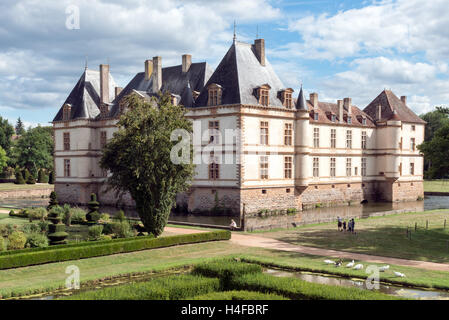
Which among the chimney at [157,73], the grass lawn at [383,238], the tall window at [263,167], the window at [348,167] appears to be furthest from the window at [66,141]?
the window at [348,167]

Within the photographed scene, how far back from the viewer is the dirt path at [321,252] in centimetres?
2191

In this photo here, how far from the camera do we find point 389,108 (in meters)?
58.8

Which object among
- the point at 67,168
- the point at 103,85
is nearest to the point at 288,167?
the point at 103,85

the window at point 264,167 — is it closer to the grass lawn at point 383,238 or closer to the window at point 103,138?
the grass lawn at point 383,238

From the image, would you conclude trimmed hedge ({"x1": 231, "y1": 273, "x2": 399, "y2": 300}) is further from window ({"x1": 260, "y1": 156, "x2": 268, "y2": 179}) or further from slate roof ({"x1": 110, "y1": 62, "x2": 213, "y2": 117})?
slate roof ({"x1": 110, "y1": 62, "x2": 213, "y2": 117})

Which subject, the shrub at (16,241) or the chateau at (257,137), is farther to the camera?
the chateau at (257,137)

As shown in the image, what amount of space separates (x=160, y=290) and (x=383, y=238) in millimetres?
18814

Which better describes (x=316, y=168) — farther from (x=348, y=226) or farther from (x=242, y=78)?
(x=348, y=226)

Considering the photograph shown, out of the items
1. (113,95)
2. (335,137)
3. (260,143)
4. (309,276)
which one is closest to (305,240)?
(309,276)

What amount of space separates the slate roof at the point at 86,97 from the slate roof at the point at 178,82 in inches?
98.4

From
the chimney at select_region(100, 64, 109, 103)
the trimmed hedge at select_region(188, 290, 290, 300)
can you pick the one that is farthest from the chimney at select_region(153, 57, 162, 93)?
the trimmed hedge at select_region(188, 290, 290, 300)
